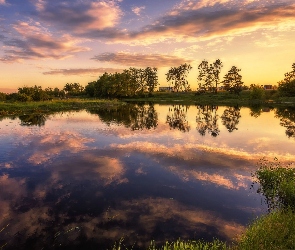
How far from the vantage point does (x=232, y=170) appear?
20000 mm

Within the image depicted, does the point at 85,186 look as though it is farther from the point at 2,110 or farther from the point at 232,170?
the point at 2,110

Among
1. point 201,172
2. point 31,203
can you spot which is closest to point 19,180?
point 31,203

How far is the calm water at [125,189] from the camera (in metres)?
11.2

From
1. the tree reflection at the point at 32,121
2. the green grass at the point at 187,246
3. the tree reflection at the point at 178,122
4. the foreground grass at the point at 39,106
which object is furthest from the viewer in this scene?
the foreground grass at the point at 39,106

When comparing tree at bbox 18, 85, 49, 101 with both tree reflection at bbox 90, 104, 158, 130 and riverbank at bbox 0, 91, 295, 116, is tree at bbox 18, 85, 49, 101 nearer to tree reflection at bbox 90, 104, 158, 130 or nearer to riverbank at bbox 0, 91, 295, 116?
riverbank at bbox 0, 91, 295, 116

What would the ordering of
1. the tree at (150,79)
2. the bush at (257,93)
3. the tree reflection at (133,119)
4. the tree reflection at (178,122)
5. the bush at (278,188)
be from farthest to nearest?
the tree at (150,79) < the bush at (257,93) < the tree reflection at (133,119) < the tree reflection at (178,122) < the bush at (278,188)

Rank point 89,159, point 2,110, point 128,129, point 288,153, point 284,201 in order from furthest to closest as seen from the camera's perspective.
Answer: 1. point 2,110
2. point 128,129
3. point 288,153
4. point 89,159
5. point 284,201

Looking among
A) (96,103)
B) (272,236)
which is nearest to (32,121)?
(96,103)

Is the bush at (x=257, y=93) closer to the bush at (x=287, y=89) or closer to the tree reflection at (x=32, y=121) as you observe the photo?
the bush at (x=287, y=89)

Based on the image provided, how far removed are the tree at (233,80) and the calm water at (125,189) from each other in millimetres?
105052

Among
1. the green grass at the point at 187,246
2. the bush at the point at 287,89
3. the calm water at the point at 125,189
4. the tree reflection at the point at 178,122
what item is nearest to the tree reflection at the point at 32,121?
the calm water at the point at 125,189

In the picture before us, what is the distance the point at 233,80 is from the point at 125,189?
12797 centimetres

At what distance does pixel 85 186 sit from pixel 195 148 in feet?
48.6

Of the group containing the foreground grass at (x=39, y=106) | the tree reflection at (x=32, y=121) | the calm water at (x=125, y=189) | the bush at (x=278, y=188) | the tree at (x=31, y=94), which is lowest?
the calm water at (x=125, y=189)
